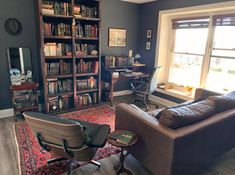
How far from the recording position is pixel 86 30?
12.5ft

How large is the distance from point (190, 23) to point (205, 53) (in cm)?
75

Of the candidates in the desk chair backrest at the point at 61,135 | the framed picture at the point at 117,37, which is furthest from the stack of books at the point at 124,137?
the framed picture at the point at 117,37

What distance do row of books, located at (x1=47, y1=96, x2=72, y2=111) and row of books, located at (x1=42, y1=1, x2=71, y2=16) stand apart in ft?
5.35

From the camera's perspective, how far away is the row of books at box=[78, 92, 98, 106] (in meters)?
4.01

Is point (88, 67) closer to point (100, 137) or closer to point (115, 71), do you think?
A: point (115, 71)

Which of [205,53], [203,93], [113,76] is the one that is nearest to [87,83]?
[113,76]

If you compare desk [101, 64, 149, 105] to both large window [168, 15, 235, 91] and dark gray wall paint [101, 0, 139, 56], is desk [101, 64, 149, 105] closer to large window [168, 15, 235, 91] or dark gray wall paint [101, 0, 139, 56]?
dark gray wall paint [101, 0, 139, 56]

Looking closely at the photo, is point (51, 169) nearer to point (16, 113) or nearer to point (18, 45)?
point (16, 113)

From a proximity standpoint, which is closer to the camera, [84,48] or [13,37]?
[13,37]

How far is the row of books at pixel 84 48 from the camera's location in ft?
12.4

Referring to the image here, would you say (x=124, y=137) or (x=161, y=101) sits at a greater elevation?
(x=124, y=137)

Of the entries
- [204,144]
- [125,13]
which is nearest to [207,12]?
[125,13]

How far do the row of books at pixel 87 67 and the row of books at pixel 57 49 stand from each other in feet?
1.14

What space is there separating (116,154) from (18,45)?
2673 millimetres
